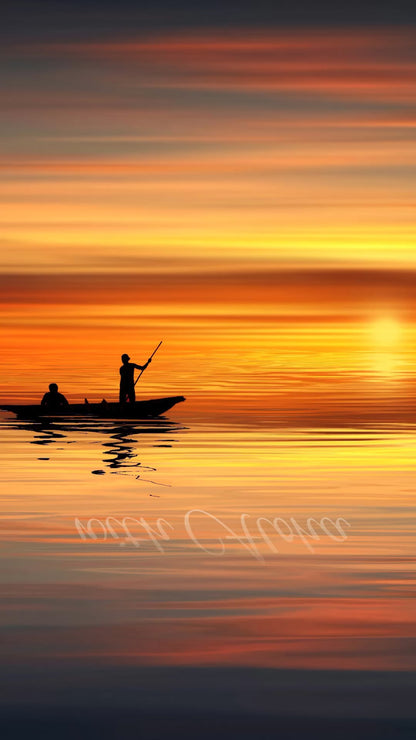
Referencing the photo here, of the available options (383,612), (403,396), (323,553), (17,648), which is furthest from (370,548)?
(403,396)

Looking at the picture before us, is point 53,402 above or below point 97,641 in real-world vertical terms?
above

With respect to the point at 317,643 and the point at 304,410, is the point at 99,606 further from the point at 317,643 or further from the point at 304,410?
the point at 304,410

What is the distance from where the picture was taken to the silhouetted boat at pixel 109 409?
134 ft

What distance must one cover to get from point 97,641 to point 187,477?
46.6 feet

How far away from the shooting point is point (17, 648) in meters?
11.4

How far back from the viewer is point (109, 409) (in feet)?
135

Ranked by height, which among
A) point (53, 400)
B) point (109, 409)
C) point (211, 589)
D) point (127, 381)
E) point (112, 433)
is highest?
point (127, 381)
